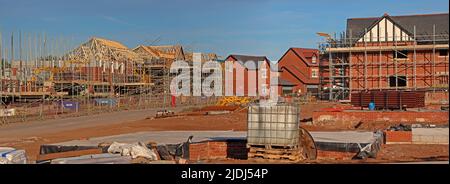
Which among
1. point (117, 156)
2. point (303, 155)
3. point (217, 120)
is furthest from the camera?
point (217, 120)

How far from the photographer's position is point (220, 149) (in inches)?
543

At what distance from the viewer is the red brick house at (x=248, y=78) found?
192 ft

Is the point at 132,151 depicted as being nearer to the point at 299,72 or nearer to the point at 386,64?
the point at 386,64

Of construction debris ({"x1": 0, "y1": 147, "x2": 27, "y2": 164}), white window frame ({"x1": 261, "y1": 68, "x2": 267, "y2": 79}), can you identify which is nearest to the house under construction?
white window frame ({"x1": 261, "y1": 68, "x2": 267, "y2": 79})

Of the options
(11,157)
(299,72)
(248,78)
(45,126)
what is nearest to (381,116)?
(45,126)

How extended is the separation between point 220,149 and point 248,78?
45.9 meters

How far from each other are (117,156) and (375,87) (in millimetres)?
32337

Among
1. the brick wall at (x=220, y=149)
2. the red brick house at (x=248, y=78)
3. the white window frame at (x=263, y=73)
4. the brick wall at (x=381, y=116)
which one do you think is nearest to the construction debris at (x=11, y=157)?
the brick wall at (x=220, y=149)

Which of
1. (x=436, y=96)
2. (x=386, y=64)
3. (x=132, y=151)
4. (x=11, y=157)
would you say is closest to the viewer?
(x=11, y=157)

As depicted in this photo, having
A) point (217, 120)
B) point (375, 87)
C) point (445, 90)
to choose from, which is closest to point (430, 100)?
point (445, 90)

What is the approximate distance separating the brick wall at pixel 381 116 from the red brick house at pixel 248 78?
33330 mm
